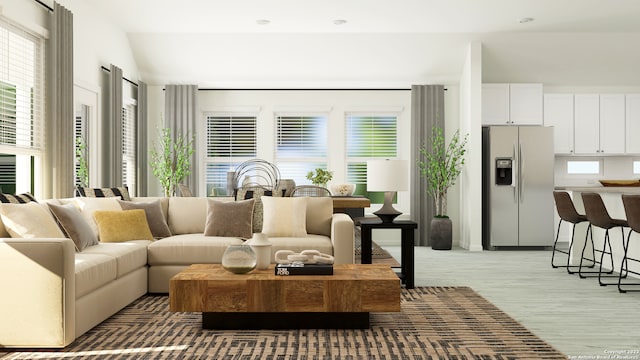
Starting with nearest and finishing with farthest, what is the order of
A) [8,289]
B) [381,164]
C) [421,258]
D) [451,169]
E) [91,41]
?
[8,289]
[381,164]
[91,41]
[421,258]
[451,169]

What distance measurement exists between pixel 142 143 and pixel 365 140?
3.35m

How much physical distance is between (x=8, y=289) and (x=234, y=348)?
130cm

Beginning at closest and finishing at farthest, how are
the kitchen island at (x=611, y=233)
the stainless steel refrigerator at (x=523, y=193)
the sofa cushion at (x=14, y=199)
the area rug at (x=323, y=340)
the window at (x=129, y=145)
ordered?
the area rug at (x=323, y=340), the sofa cushion at (x=14, y=199), the kitchen island at (x=611, y=233), the window at (x=129, y=145), the stainless steel refrigerator at (x=523, y=193)

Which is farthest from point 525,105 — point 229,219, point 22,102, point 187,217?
point 22,102

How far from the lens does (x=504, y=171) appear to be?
28.1 feet

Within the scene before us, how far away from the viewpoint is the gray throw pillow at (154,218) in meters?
5.52

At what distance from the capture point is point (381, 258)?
22.7 feet

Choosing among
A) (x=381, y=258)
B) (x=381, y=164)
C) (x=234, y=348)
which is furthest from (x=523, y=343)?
(x=381, y=258)

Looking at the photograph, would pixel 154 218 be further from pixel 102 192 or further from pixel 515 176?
pixel 515 176

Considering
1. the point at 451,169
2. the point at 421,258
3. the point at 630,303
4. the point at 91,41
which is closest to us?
the point at 630,303

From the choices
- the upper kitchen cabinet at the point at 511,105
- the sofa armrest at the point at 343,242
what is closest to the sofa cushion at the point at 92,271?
the sofa armrest at the point at 343,242

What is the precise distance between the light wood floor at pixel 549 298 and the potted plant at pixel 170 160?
3.39 meters

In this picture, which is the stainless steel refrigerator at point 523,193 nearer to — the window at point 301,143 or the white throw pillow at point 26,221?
the window at point 301,143

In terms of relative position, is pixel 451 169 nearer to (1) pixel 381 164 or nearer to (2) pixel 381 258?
(2) pixel 381 258
